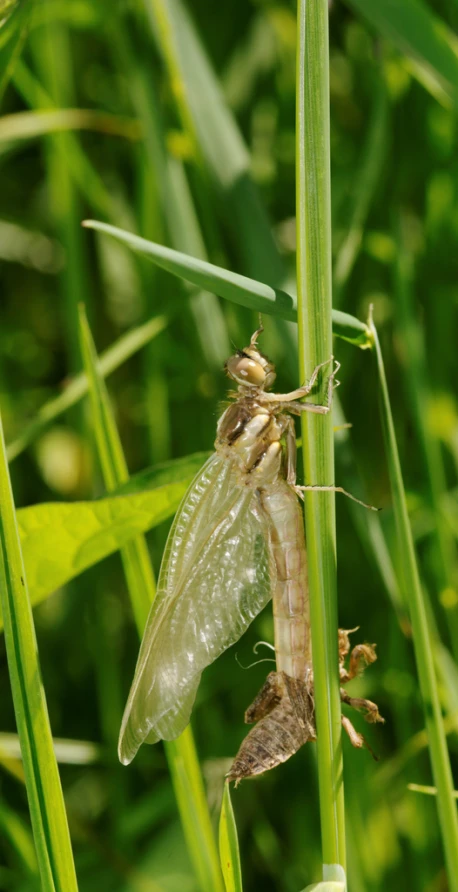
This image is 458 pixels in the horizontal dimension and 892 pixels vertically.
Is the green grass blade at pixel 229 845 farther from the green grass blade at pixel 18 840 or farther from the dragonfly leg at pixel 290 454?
the green grass blade at pixel 18 840

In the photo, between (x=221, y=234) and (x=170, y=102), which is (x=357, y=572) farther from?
(x=170, y=102)

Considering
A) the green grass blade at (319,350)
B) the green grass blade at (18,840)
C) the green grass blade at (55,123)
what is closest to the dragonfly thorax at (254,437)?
the green grass blade at (319,350)

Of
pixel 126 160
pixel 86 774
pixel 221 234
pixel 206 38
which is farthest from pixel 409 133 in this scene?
pixel 86 774

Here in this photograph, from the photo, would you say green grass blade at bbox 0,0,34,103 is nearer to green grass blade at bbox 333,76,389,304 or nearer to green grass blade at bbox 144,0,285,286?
green grass blade at bbox 144,0,285,286

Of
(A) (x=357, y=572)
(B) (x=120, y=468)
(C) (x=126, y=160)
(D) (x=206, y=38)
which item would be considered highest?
(D) (x=206, y=38)

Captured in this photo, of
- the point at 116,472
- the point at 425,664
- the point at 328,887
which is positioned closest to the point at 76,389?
the point at 116,472

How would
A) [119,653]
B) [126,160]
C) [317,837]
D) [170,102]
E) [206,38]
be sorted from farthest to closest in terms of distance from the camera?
1. [126,160]
2. [206,38]
3. [119,653]
4. [170,102]
5. [317,837]

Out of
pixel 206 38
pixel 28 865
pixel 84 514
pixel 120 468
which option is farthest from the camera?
pixel 206 38
